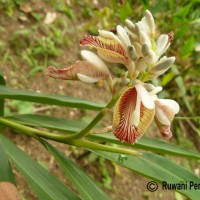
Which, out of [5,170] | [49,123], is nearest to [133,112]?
[5,170]

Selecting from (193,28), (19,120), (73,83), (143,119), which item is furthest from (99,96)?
(143,119)

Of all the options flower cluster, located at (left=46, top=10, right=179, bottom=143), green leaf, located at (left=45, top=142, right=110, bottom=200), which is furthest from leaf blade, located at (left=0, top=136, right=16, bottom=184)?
flower cluster, located at (left=46, top=10, right=179, bottom=143)

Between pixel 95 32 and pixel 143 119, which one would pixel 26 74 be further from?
pixel 143 119

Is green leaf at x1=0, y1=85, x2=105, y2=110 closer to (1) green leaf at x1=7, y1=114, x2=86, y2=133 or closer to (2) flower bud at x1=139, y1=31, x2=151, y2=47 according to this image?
(1) green leaf at x1=7, y1=114, x2=86, y2=133

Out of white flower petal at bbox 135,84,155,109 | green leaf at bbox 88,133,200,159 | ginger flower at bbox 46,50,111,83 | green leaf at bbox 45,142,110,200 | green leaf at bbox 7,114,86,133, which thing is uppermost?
ginger flower at bbox 46,50,111,83

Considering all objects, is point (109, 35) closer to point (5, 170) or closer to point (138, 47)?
point (138, 47)

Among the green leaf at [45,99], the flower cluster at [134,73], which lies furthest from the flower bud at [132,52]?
the green leaf at [45,99]
